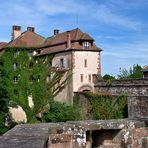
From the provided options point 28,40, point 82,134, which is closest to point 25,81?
point 28,40

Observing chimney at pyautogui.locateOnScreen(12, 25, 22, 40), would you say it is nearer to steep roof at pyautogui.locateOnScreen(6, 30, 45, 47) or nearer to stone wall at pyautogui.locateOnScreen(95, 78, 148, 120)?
steep roof at pyautogui.locateOnScreen(6, 30, 45, 47)

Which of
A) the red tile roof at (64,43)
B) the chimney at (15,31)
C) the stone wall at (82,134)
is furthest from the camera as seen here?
the chimney at (15,31)

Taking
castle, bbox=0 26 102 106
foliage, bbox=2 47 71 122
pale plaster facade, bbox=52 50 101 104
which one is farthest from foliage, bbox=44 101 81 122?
pale plaster facade, bbox=52 50 101 104

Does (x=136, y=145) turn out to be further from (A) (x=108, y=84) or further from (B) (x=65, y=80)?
(B) (x=65, y=80)

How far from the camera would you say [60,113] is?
3606 centimetres

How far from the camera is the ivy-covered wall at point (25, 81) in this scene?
3850 centimetres

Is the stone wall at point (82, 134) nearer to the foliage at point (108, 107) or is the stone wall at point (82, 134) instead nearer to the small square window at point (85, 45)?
the foliage at point (108, 107)

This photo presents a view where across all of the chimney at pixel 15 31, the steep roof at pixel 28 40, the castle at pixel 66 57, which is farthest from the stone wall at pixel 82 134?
the chimney at pixel 15 31

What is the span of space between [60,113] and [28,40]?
16458 mm

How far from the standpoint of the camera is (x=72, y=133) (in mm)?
5379

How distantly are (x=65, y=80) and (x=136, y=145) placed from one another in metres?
38.4

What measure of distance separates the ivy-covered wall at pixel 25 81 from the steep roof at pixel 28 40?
18.7 ft

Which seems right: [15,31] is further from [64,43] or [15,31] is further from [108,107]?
[108,107]

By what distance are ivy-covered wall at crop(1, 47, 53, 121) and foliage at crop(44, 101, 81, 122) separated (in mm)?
1825
